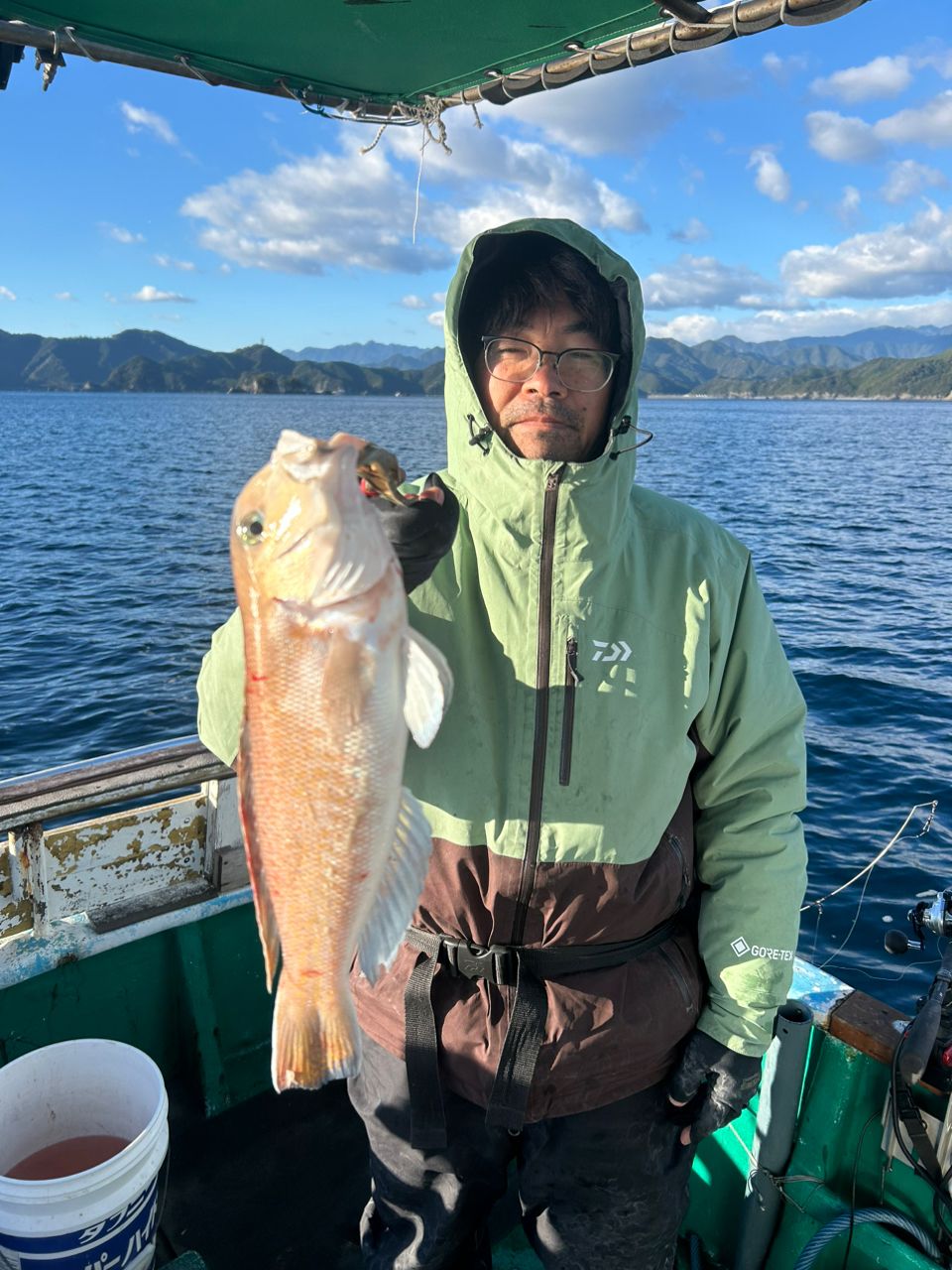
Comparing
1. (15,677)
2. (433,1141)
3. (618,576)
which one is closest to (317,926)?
(433,1141)

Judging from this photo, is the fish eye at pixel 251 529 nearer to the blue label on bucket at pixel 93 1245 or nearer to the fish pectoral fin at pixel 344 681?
the fish pectoral fin at pixel 344 681

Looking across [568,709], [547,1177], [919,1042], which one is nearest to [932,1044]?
[919,1042]

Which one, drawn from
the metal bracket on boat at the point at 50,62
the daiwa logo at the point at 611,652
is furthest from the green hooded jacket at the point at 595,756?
the metal bracket on boat at the point at 50,62

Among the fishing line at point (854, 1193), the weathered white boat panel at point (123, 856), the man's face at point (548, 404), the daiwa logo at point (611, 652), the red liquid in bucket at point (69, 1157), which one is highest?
the man's face at point (548, 404)

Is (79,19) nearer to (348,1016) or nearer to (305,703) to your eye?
(305,703)

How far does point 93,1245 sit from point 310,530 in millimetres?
2421

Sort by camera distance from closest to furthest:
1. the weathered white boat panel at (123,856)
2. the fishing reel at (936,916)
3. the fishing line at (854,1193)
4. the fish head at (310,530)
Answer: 1. the fish head at (310,530)
2. the fishing line at (854,1193)
3. the fishing reel at (936,916)
4. the weathered white boat panel at (123,856)

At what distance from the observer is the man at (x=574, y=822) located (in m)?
2.45

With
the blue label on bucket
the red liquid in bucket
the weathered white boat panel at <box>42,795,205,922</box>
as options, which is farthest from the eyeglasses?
the red liquid in bucket

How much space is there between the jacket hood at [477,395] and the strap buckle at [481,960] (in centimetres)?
133

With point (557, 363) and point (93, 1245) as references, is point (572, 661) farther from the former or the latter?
point (93, 1245)

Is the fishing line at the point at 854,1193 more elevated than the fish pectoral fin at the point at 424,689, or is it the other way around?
the fish pectoral fin at the point at 424,689

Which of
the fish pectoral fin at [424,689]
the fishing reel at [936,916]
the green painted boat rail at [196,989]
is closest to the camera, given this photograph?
the fish pectoral fin at [424,689]

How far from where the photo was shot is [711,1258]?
3738 mm
